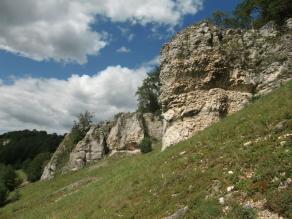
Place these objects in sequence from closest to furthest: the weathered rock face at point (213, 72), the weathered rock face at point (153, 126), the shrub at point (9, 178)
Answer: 1. the weathered rock face at point (213, 72)
2. the weathered rock face at point (153, 126)
3. the shrub at point (9, 178)

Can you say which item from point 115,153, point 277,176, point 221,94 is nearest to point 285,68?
point 221,94

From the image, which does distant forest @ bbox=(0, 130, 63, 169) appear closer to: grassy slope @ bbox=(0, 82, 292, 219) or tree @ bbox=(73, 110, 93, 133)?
tree @ bbox=(73, 110, 93, 133)

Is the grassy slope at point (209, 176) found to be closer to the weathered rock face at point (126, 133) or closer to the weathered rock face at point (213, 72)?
the weathered rock face at point (213, 72)

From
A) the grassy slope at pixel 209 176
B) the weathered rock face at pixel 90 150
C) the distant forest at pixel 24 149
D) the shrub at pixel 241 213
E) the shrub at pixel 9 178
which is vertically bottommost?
the shrub at pixel 241 213

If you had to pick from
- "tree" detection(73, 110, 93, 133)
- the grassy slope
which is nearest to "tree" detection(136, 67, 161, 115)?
"tree" detection(73, 110, 93, 133)

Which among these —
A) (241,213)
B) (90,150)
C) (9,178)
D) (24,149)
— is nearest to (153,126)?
(90,150)

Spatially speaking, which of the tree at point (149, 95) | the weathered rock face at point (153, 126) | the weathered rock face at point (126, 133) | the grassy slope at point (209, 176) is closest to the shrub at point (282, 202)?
the grassy slope at point (209, 176)

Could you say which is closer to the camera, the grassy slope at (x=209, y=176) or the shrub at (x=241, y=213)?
the shrub at (x=241, y=213)

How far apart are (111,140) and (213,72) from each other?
33.5m

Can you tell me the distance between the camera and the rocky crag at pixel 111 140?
59062 millimetres

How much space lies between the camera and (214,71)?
3123 cm

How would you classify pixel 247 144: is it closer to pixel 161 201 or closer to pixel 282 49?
pixel 161 201

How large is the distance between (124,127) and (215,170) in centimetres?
4628

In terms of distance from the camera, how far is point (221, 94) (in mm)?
30734
